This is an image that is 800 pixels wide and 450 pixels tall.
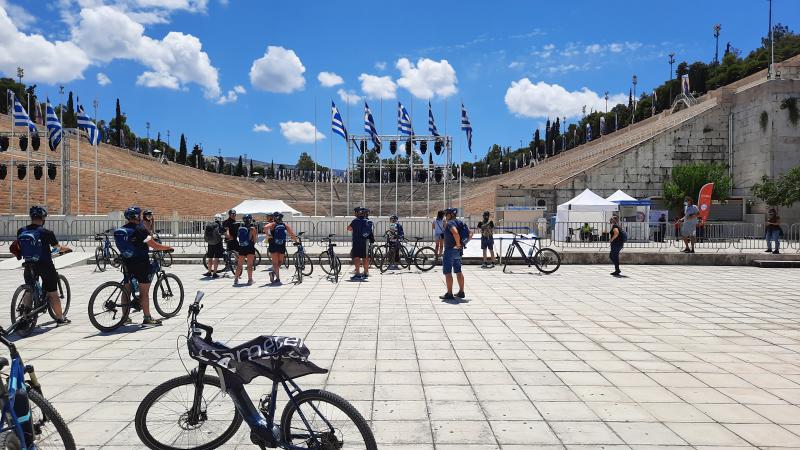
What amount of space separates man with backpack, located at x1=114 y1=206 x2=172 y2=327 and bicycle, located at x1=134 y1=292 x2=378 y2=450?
14.6ft

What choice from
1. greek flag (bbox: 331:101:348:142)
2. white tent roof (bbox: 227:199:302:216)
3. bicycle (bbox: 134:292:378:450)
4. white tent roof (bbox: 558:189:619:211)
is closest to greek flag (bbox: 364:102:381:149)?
greek flag (bbox: 331:101:348:142)

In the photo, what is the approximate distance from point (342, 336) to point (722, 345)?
200 inches

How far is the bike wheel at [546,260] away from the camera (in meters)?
14.4

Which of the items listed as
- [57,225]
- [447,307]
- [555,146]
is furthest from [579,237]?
[555,146]

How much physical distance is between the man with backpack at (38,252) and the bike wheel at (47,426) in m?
4.82

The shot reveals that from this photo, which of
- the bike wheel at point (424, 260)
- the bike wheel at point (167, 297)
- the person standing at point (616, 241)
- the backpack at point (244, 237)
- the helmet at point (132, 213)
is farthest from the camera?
the bike wheel at point (424, 260)

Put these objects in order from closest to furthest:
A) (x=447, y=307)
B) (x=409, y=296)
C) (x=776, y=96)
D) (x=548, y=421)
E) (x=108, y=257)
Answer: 1. (x=548, y=421)
2. (x=447, y=307)
3. (x=409, y=296)
4. (x=108, y=257)
5. (x=776, y=96)

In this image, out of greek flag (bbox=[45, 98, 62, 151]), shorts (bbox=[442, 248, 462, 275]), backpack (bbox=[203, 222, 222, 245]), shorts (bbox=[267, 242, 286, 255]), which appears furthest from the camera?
greek flag (bbox=[45, 98, 62, 151])

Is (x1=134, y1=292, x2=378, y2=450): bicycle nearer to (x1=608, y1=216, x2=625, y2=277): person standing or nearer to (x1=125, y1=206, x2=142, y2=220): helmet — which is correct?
(x1=125, y1=206, x2=142, y2=220): helmet

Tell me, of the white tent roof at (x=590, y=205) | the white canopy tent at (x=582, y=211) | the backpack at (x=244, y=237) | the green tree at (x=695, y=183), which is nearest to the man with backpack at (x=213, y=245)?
the backpack at (x=244, y=237)

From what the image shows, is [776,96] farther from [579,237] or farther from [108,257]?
[108,257]

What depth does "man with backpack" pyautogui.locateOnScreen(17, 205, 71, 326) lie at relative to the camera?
7180mm

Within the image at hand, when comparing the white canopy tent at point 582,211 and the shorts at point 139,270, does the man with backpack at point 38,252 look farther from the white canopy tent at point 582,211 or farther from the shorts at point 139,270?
the white canopy tent at point 582,211

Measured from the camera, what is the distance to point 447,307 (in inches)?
368
